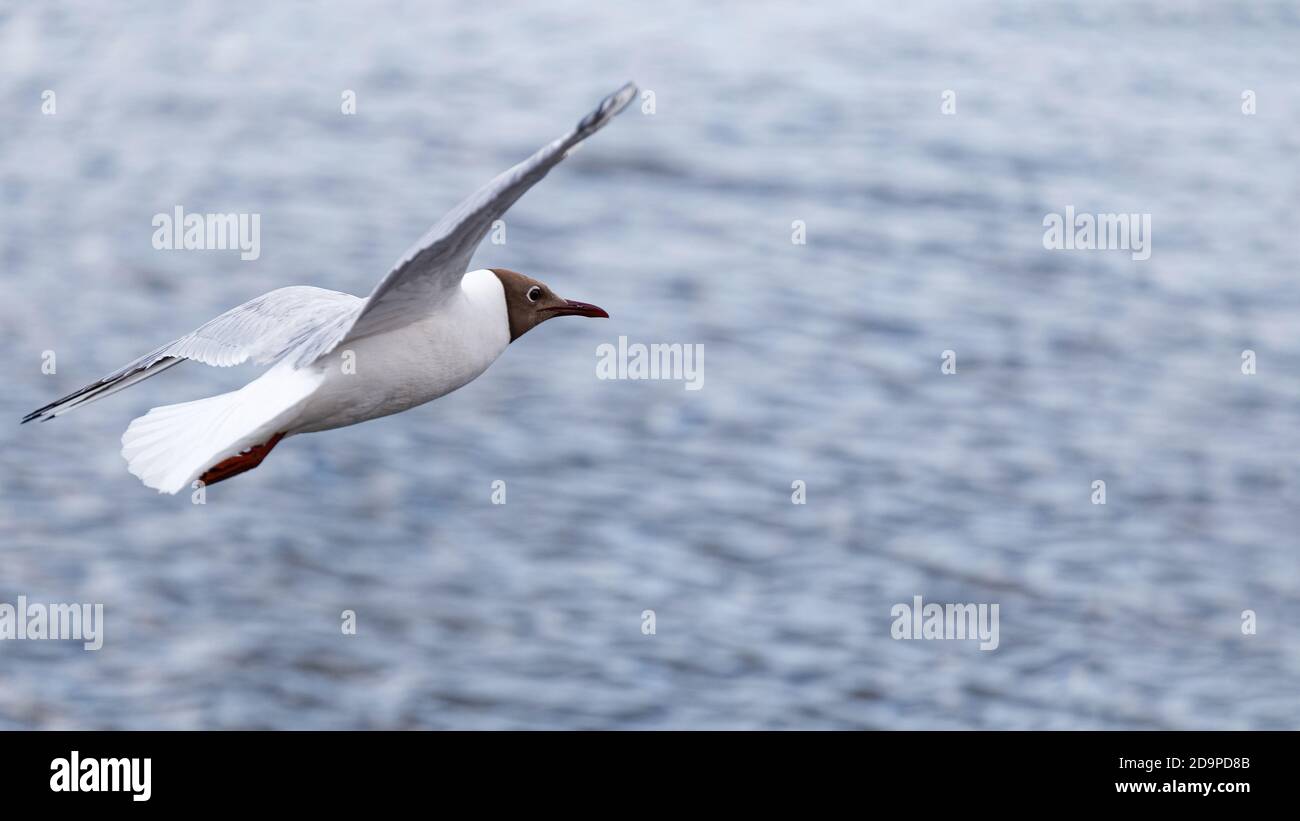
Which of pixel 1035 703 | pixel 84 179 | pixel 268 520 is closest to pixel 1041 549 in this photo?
pixel 1035 703

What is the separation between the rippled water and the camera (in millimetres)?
10922

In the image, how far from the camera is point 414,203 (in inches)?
594

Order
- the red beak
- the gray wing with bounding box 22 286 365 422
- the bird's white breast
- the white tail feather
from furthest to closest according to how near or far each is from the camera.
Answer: the red beak < the gray wing with bounding box 22 286 365 422 < the bird's white breast < the white tail feather

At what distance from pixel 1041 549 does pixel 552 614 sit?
3583 mm

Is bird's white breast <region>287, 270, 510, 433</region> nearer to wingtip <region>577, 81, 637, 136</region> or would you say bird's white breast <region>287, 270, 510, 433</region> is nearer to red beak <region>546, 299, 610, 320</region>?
red beak <region>546, 299, 610, 320</region>

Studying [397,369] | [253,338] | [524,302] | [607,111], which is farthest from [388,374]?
[607,111]

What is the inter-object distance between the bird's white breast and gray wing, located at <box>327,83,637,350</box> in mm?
57

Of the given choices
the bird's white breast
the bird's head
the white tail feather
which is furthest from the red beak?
the white tail feather

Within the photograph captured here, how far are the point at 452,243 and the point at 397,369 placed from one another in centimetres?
48

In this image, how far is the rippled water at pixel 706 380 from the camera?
1092cm

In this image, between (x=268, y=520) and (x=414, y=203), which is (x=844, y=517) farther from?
(x=414, y=203)

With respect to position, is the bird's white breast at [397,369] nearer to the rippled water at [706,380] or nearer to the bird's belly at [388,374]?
the bird's belly at [388,374]

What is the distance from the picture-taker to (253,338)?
5215 mm

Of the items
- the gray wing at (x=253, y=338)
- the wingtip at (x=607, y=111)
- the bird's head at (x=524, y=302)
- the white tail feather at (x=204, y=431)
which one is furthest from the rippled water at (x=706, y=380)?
the wingtip at (x=607, y=111)
